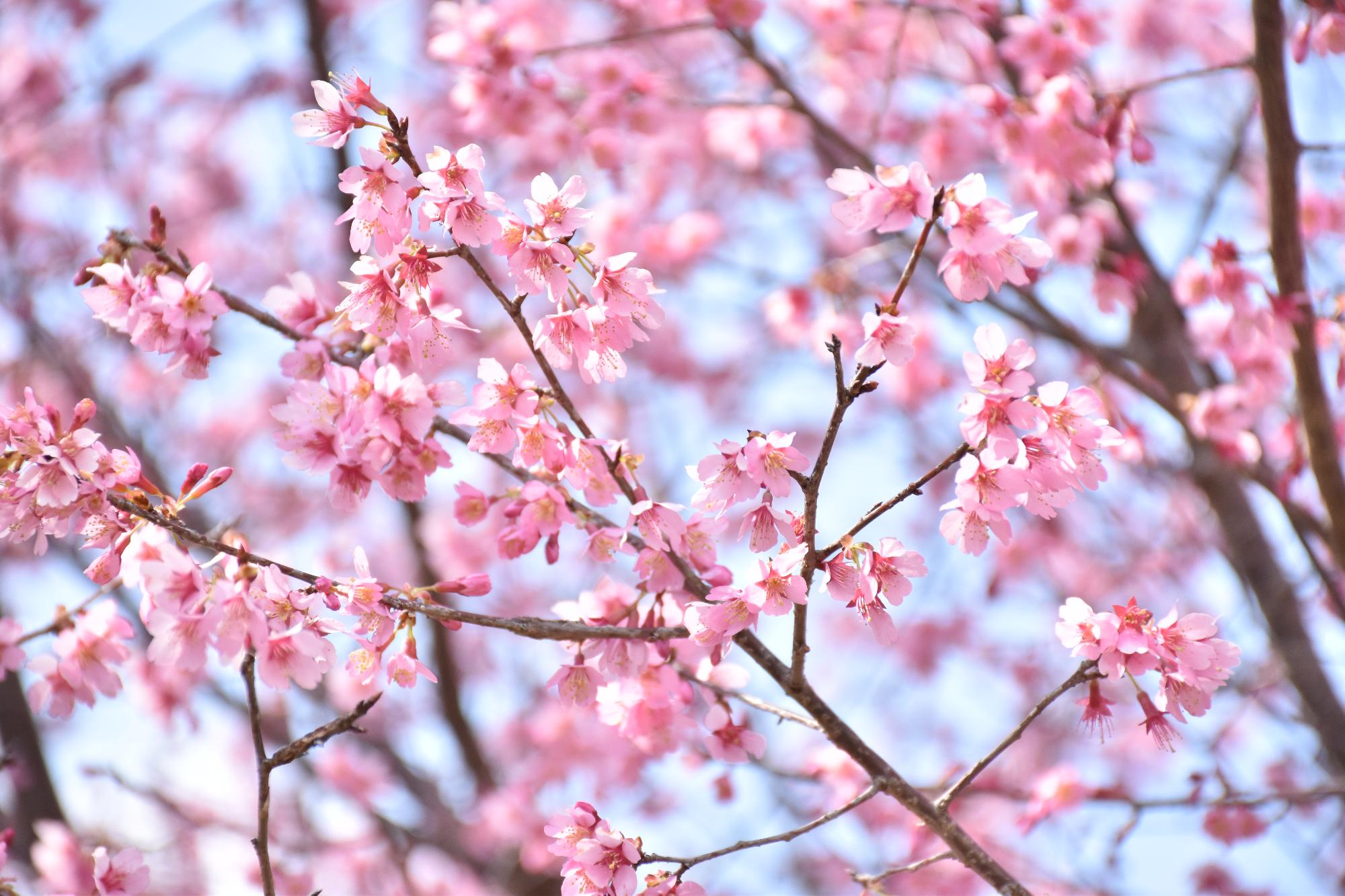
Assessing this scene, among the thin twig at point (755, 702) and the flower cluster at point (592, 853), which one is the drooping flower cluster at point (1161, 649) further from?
the flower cluster at point (592, 853)

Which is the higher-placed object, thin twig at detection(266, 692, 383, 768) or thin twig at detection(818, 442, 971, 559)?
thin twig at detection(818, 442, 971, 559)

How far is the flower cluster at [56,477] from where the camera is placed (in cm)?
156

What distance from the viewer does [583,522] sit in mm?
1861

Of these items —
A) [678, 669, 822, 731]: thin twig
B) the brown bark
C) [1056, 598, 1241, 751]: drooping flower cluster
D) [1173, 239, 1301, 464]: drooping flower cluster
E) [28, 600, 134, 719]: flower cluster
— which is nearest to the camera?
[1056, 598, 1241, 751]: drooping flower cluster

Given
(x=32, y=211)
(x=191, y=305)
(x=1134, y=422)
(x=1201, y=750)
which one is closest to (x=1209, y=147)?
(x=1134, y=422)

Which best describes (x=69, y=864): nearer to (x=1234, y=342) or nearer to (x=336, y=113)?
(x=336, y=113)

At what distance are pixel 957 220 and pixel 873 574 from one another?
594 millimetres

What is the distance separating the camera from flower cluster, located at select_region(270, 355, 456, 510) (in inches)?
64.2

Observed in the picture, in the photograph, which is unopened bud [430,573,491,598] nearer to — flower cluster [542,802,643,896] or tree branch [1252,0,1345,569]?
flower cluster [542,802,643,896]

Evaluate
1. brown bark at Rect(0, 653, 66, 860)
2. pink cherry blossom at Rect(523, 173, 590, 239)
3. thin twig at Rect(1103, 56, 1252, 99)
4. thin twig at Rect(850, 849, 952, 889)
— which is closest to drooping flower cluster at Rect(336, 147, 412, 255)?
pink cherry blossom at Rect(523, 173, 590, 239)

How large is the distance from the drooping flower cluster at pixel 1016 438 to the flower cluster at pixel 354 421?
86 centimetres

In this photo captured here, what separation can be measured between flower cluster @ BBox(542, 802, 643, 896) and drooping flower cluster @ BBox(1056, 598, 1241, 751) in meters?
0.82

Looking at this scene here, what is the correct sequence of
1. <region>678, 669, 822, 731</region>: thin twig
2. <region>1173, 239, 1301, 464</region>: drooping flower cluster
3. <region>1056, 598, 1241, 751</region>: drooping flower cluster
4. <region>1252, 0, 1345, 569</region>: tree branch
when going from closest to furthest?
<region>1056, 598, 1241, 751</region>: drooping flower cluster
<region>678, 669, 822, 731</region>: thin twig
<region>1252, 0, 1345, 569</region>: tree branch
<region>1173, 239, 1301, 464</region>: drooping flower cluster

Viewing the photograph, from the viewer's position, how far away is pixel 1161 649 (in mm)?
1660
